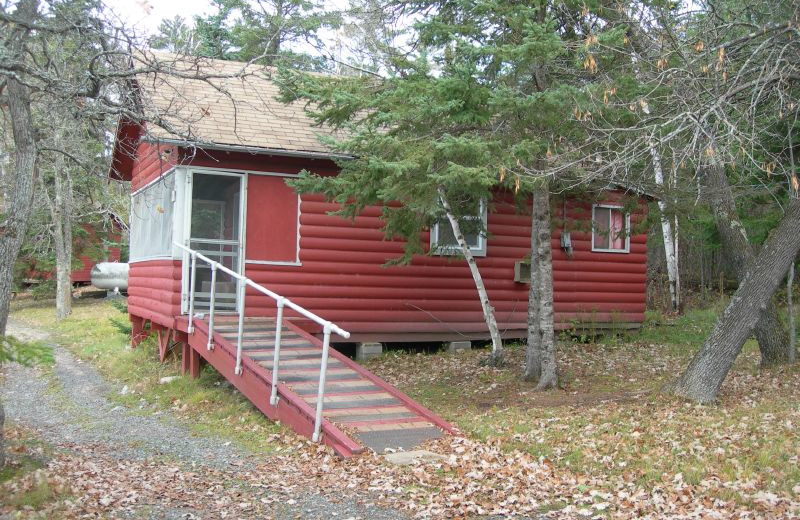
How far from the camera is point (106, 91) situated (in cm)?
848

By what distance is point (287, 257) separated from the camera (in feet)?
40.4

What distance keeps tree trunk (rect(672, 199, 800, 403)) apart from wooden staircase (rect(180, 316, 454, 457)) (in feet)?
10.4

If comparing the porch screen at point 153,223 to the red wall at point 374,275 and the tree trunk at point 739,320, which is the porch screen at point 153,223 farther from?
the tree trunk at point 739,320

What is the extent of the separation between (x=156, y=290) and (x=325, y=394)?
565cm

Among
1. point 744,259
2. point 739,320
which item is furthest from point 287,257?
point 744,259

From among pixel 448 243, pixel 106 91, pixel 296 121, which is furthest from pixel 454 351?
pixel 106 91

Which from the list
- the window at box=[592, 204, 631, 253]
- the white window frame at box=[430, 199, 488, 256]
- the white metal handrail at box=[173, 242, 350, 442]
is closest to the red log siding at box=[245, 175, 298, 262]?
the white metal handrail at box=[173, 242, 350, 442]

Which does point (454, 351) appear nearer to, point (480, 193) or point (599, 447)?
point (480, 193)

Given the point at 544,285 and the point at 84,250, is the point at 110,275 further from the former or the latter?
the point at 544,285

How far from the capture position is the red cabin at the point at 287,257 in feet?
36.6

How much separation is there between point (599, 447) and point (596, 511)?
1.51 metres

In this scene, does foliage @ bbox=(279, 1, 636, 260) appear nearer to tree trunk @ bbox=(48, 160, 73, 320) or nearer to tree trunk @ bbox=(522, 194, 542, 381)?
tree trunk @ bbox=(522, 194, 542, 381)

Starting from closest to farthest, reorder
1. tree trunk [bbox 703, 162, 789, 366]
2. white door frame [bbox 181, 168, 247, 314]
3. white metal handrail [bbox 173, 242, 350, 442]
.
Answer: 1. white metal handrail [bbox 173, 242, 350, 442]
2. tree trunk [bbox 703, 162, 789, 366]
3. white door frame [bbox 181, 168, 247, 314]

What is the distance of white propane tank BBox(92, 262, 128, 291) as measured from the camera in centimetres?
2984
